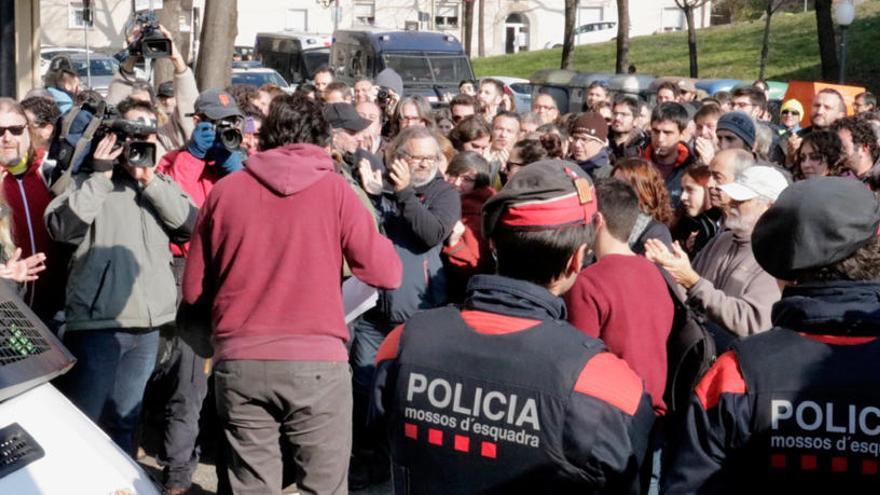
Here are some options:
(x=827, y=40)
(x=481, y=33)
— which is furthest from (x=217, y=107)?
(x=481, y=33)

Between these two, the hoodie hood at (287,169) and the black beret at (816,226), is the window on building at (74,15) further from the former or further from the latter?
the black beret at (816,226)

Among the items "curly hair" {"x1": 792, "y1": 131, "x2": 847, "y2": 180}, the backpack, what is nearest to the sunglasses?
the backpack

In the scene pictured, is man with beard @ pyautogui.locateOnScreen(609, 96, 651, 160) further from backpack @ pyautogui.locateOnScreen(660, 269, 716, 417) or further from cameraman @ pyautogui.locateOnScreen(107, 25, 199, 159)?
backpack @ pyautogui.locateOnScreen(660, 269, 716, 417)

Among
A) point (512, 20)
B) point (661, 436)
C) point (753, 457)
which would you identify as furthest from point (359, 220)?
point (512, 20)

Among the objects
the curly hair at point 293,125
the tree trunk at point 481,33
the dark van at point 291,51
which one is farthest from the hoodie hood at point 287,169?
the tree trunk at point 481,33

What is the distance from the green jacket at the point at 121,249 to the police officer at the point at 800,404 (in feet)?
10.7

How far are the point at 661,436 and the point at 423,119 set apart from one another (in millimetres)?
5995

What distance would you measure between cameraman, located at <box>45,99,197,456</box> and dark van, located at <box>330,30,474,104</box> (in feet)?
63.2

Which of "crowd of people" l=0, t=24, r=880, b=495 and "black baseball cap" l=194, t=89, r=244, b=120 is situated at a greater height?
"black baseball cap" l=194, t=89, r=244, b=120

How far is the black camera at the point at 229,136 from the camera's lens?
18.9 ft

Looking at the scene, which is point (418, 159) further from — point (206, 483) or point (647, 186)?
point (206, 483)

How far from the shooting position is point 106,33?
5503cm

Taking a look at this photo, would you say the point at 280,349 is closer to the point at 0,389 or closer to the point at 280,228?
the point at 280,228

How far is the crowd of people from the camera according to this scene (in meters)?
2.67
